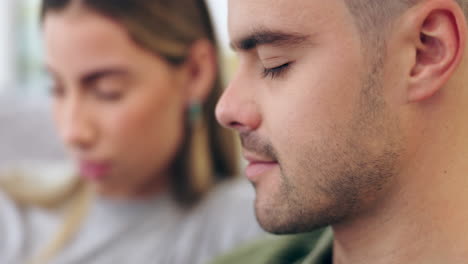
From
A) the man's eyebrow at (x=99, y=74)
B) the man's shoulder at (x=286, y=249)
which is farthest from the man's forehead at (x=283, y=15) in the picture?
the man's eyebrow at (x=99, y=74)

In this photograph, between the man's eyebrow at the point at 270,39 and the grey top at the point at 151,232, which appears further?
the grey top at the point at 151,232

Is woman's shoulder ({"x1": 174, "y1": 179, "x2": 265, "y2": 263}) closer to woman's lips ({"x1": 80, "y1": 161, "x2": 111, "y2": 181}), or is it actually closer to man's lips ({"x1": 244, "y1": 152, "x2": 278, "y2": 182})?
woman's lips ({"x1": 80, "y1": 161, "x2": 111, "y2": 181})

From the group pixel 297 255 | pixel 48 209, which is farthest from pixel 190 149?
pixel 297 255

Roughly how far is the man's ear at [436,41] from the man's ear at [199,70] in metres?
0.63

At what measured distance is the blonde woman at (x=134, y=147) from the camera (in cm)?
109

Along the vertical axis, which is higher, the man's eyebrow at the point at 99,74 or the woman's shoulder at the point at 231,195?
the man's eyebrow at the point at 99,74

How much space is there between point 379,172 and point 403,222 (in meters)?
0.06

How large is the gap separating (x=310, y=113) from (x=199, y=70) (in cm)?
61

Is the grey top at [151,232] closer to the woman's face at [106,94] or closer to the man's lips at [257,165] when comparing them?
the woman's face at [106,94]

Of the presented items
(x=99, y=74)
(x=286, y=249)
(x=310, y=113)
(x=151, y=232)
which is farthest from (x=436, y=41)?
(x=151, y=232)

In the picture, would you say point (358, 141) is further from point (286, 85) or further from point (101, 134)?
point (101, 134)

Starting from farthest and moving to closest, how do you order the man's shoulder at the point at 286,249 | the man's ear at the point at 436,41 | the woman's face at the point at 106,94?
the woman's face at the point at 106,94, the man's shoulder at the point at 286,249, the man's ear at the point at 436,41

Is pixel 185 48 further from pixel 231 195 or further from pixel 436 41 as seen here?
pixel 436 41

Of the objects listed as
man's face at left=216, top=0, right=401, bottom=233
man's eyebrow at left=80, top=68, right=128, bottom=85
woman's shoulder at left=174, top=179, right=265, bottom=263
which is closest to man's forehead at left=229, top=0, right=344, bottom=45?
man's face at left=216, top=0, right=401, bottom=233
